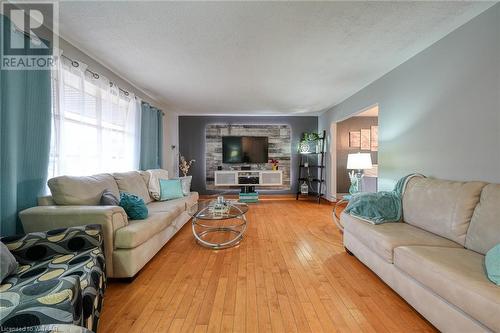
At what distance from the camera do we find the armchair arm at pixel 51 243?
1397 millimetres

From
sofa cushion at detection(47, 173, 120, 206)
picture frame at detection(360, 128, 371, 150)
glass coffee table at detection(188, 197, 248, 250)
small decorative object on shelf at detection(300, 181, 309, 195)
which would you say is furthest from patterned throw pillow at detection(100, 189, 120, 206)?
picture frame at detection(360, 128, 371, 150)

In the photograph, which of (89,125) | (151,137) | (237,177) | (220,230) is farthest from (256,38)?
(237,177)

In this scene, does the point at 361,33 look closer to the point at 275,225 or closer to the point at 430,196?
the point at 430,196

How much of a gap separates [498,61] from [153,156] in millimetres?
4921

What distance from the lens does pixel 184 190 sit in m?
3.85

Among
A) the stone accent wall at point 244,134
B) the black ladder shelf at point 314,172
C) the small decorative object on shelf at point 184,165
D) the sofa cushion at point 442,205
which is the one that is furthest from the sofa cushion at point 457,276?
the small decorative object on shelf at point 184,165

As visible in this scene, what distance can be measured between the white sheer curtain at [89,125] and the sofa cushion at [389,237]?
3.20 meters

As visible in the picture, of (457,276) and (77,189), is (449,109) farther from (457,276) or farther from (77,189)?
(77,189)

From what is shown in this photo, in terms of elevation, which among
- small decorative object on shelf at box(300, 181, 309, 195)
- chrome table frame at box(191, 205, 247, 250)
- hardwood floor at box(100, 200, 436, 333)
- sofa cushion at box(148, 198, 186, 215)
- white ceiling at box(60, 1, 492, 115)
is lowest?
hardwood floor at box(100, 200, 436, 333)

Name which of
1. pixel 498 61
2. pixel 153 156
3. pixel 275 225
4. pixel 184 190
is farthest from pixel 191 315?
pixel 153 156

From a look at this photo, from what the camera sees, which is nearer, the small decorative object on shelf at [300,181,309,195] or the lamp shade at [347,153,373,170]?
the lamp shade at [347,153,373,170]

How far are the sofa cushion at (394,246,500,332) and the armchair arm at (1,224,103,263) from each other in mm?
2318

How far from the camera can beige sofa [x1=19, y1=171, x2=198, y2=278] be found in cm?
181

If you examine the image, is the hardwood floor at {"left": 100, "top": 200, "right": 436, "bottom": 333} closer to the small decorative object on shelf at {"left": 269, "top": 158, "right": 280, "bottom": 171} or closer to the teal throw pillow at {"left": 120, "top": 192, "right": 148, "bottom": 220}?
the teal throw pillow at {"left": 120, "top": 192, "right": 148, "bottom": 220}
